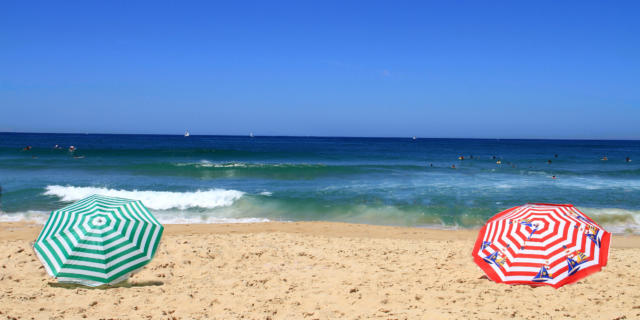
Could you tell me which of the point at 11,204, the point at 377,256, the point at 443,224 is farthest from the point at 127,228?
the point at 11,204

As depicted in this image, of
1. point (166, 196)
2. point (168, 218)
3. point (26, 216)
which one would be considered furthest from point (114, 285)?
point (166, 196)

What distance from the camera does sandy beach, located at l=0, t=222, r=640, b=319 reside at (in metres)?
5.60

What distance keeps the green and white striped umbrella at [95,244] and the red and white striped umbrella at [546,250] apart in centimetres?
495

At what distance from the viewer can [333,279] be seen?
706cm

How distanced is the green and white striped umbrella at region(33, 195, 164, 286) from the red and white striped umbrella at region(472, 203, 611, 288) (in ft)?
16.3

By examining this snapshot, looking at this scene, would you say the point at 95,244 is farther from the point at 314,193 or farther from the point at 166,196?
the point at 314,193

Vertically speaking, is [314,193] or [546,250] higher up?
[546,250]

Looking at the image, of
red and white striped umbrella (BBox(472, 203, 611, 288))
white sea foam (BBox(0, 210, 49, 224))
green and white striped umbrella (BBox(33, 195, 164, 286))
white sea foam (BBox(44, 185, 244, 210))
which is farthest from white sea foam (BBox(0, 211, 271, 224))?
red and white striped umbrella (BBox(472, 203, 611, 288))

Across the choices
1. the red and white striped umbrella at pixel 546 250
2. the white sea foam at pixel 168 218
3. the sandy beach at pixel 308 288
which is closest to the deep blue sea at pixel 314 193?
the white sea foam at pixel 168 218

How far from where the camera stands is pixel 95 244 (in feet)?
18.3

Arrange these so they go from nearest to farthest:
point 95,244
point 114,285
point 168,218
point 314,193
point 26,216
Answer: point 95,244 < point 114,285 < point 26,216 < point 168,218 < point 314,193

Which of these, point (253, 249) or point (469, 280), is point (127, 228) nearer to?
point (253, 249)

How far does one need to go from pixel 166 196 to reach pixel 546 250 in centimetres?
1538

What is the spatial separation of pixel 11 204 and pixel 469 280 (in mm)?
16407
